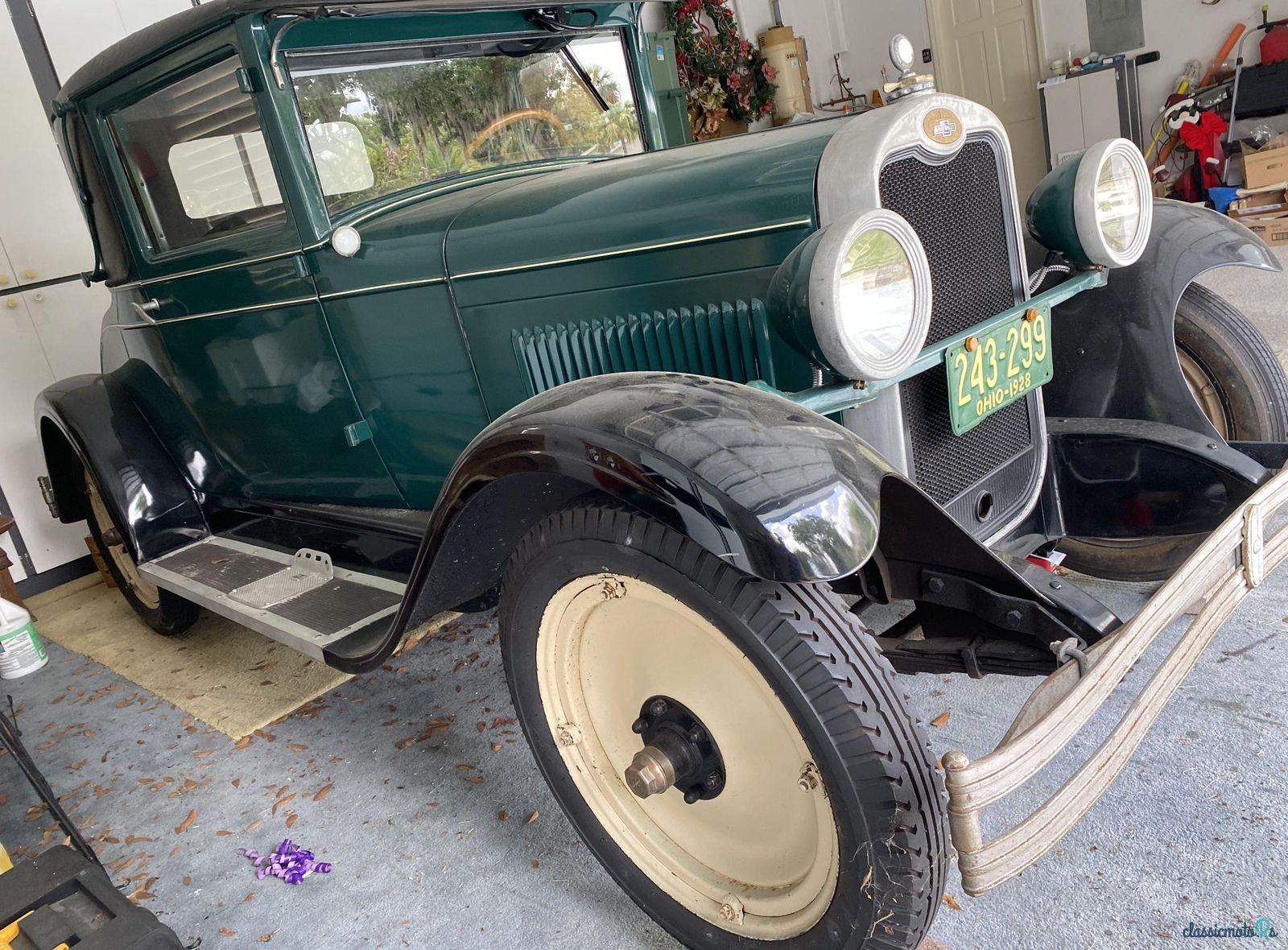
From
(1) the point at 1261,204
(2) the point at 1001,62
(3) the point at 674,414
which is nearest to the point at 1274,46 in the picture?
(1) the point at 1261,204

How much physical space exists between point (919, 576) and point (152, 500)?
2.38 m

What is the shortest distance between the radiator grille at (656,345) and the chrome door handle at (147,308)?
1.40 meters

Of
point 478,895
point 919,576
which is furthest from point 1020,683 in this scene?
point 478,895

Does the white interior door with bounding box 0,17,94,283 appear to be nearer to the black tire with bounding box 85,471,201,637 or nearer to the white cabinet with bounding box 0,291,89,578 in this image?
the white cabinet with bounding box 0,291,89,578

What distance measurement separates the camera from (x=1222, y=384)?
88.1 inches

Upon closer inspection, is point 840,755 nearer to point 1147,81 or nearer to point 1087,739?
point 1087,739

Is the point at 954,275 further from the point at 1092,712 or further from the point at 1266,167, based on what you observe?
the point at 1266,167

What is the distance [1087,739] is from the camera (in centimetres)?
187

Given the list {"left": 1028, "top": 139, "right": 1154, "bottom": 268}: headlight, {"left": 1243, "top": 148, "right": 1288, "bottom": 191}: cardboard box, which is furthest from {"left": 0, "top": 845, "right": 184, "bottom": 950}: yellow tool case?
{"left": 1243, "top": 148, "right": 1288, "bottom": 191}: cardboard box

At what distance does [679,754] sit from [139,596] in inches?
105

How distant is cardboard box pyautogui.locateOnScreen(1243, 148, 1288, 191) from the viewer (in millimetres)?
6375

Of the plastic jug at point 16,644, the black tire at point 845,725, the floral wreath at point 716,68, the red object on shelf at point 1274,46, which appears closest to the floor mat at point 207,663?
the plastic jug at point 16,644

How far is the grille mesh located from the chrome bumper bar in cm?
51

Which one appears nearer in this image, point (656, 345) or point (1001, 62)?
point (656, 345)
